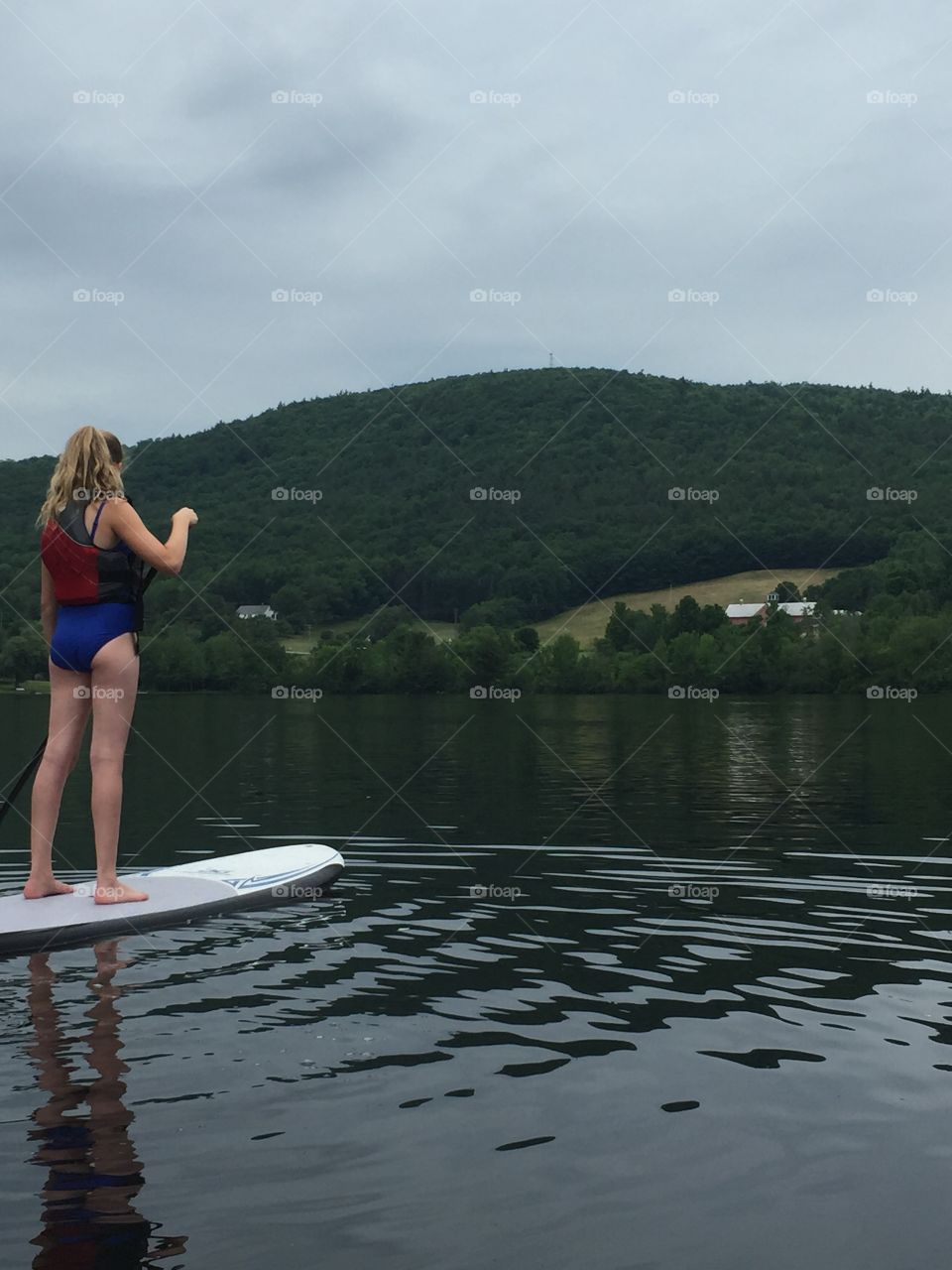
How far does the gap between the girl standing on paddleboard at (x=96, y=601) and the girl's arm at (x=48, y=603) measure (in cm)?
1

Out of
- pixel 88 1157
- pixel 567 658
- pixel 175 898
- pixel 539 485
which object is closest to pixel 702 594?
pixel 539 485

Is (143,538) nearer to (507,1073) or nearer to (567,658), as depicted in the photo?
(507,1073)

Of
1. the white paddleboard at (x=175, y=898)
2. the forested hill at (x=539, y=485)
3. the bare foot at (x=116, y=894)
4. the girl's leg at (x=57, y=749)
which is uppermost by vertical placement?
the forested hill at (x=539, y=485)

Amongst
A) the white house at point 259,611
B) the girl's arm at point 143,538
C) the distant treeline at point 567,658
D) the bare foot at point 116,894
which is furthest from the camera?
the distant treeline at point 567,658

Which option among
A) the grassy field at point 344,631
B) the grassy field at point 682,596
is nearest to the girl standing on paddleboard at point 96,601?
the grassy field at point 344,631

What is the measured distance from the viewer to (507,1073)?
20.3 ft

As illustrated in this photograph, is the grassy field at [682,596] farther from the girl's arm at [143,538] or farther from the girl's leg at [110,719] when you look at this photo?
the girl's arm at [143,538]

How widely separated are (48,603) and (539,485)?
103 m

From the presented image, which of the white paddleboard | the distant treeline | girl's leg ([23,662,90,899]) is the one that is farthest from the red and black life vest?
the distant treeline

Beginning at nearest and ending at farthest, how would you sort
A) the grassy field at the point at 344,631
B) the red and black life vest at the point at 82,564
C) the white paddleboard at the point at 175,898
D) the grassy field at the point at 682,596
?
the white paddleboard at the point at 175,898
the red and black life vest at the point at 82,564
the grassy field at the point at 344,631
the grassy field at the point at 682,596

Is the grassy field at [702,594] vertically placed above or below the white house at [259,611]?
above

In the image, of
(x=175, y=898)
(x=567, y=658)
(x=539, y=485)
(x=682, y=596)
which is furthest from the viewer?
(x=682, y=596)

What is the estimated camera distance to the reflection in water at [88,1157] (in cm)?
439

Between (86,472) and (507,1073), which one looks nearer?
(507,1073)
